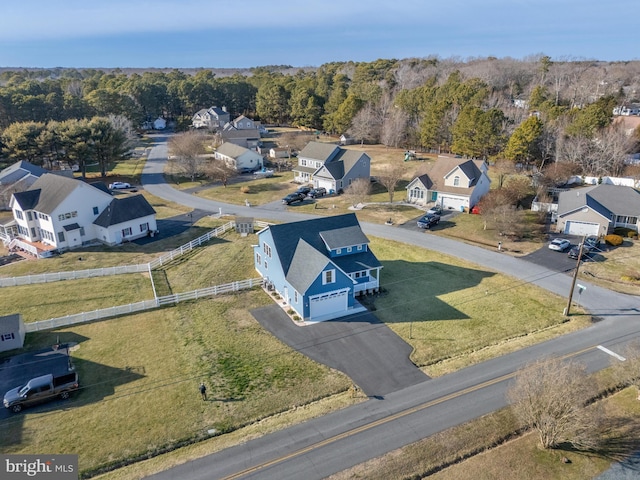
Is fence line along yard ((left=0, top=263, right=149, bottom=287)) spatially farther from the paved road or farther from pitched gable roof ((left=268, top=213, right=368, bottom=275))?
the paved road

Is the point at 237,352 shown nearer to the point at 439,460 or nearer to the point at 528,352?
the point at 439,460

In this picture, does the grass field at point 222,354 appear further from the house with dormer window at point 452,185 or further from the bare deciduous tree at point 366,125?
the bare deciduous tree at point 366,125

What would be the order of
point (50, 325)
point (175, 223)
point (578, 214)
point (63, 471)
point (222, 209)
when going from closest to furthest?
1. point (63, 471)
2. point (50, 325)
3. point (578, 214)
4. point (175, 223)
5. point (222, 209)

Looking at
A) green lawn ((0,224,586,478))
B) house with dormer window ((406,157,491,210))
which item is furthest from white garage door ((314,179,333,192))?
green lawn ((0,224,586,478))

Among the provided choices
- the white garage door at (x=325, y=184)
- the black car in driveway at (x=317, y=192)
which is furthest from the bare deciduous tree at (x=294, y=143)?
the black car in driveway at (x=317, y=192)

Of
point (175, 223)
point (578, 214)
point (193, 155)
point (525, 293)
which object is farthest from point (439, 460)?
point (193, 155)

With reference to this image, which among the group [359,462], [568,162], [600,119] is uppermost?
[600,119]

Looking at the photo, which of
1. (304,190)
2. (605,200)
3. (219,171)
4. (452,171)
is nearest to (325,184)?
(304,190)
